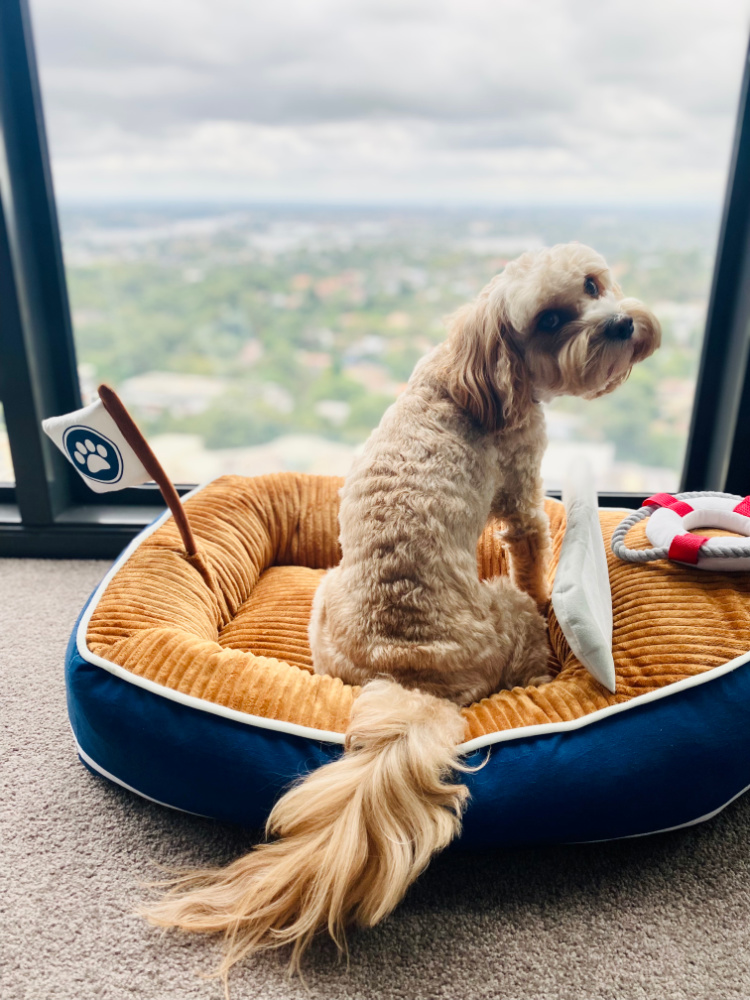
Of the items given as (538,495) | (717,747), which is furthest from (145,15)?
(717,747)

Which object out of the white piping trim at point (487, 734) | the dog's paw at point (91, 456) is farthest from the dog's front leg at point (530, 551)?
the dog's paw at point (91, 456)

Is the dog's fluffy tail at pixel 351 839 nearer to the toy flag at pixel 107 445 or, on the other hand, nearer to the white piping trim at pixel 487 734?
the white piping trim at pixel 487 734

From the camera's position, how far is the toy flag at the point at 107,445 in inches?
49.3

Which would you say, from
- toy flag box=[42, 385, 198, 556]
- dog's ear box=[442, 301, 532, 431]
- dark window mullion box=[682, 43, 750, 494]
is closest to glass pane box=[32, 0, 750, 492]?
dark window mullion box=[682, 43, 750, 494]

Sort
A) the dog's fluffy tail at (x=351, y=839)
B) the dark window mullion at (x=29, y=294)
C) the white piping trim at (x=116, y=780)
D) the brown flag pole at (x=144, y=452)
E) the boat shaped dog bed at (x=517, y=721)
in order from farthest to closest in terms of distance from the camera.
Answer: the dark window mullion at (x=29, y=294) < the brown flag pole at (x=144, y=452) < the white piping trim at (x=116, y=780) < the boat shaped dog bed at (x=517, y=721) < the dog's fluffy tail at (x=351, y=839)

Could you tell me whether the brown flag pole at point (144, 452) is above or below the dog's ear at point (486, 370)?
below

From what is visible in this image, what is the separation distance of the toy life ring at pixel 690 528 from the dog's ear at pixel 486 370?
1.11 ft

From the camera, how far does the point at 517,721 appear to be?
3.41ft

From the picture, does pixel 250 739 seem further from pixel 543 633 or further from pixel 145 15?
pixel 145 15

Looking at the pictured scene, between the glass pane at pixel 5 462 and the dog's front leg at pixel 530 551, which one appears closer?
the dog's front leg at pixel 530 551

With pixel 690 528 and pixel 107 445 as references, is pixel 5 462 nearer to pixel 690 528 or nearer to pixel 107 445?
pixel 107 445

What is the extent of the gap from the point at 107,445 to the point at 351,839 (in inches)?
30.7

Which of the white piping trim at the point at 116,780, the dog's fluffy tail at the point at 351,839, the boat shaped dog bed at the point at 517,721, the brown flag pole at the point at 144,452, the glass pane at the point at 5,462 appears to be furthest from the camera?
the glass pane at the point at 5,462

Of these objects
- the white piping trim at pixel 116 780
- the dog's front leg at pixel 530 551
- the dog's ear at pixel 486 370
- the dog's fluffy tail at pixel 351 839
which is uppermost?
the dog's ear at pixel 486 370
